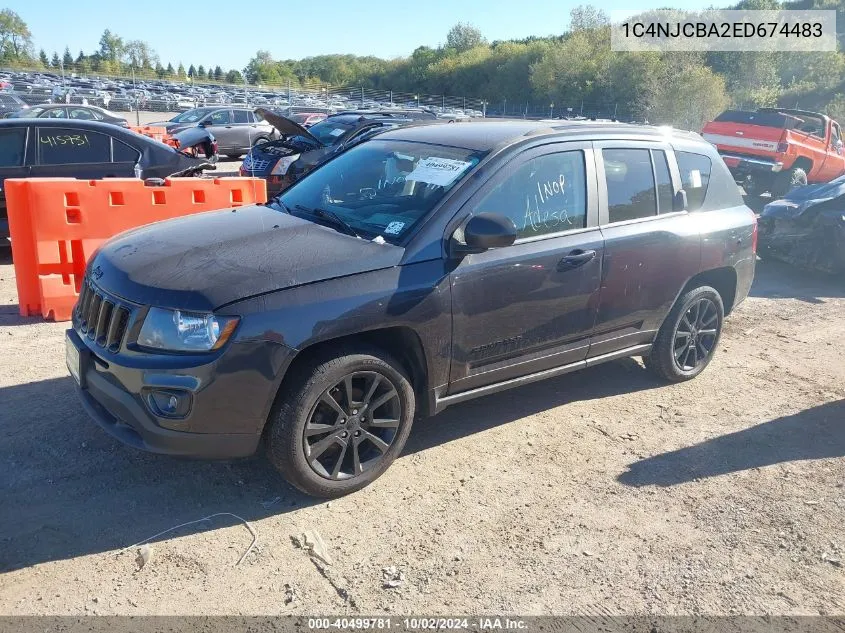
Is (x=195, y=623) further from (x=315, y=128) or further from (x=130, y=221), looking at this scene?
(x=315, y=128)

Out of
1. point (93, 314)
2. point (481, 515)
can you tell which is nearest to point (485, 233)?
point (481, 515)

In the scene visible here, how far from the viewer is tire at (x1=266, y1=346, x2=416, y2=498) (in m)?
3.40

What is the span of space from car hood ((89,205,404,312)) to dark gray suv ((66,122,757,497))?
0.5 inches

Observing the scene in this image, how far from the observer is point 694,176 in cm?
523

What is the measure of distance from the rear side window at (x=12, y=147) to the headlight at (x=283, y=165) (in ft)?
10.9

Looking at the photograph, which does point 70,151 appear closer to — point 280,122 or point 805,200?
point 280,122

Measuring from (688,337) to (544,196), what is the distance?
185cm

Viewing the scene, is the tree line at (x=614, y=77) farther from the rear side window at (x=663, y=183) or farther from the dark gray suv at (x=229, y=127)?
the rear side window at (x=663, y=183)

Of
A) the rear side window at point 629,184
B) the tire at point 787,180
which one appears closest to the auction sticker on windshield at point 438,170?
the rear side window at point 629,184

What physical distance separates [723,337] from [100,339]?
5326mm

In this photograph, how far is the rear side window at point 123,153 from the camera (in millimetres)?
8697

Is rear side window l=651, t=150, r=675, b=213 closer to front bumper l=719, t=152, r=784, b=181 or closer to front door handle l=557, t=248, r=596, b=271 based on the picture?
front door handle l=557, t=248, r=596, b=271

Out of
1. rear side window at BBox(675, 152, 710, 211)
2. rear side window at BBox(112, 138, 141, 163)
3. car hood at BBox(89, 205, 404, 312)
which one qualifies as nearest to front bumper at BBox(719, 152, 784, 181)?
rear side window at BBox(675, 152, 710, 211)

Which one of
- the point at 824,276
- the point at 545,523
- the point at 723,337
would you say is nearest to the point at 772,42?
the point at 824,276
